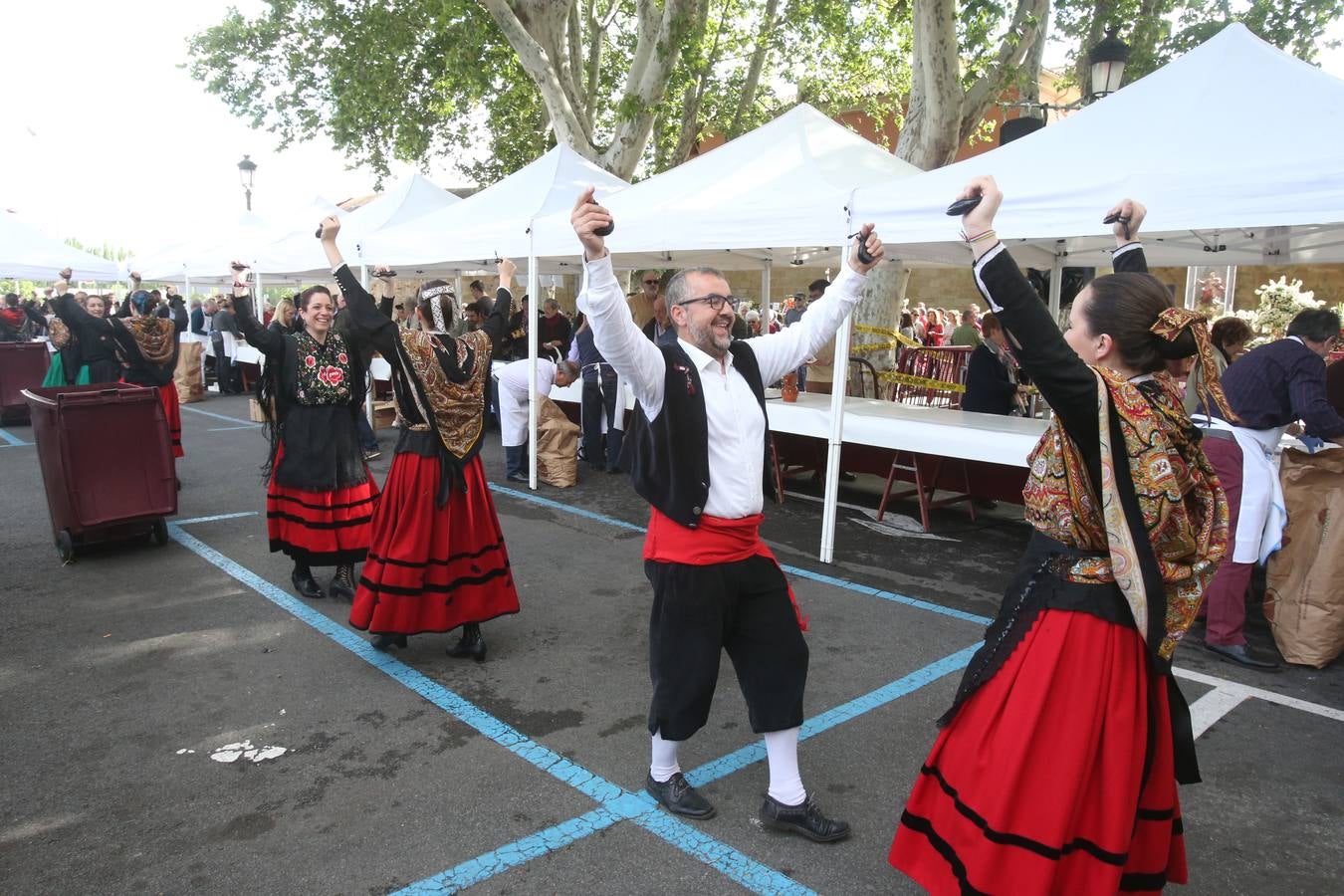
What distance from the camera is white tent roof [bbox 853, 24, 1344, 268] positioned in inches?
162

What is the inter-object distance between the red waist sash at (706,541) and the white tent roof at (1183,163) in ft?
10.00

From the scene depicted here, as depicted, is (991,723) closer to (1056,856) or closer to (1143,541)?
(1056,856)

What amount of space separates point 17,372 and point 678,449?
1368 cm

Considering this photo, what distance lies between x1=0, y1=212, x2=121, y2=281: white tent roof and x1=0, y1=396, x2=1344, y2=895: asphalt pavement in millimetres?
13158

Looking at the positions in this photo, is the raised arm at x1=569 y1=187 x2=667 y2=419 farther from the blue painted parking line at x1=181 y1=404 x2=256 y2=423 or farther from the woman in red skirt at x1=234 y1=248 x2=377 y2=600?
the blue painted parking line at x1=181 y1=404 x2=256 y2=423

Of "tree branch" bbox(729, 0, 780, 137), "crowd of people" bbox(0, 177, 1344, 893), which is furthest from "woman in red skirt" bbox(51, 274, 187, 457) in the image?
"tree branch" bbox(729, 0, 780, 137)

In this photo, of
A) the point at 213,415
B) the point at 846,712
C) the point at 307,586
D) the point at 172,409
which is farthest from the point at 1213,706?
the point at 213,415

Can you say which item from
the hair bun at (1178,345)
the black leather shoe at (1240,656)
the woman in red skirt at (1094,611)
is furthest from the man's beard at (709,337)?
the black leather shoe at (1240,656)

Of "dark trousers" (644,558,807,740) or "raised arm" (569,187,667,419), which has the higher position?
"raised arm" (569,187,667,419)

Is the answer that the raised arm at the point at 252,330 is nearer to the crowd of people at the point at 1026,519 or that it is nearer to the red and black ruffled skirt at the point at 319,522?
the crowd of people at the point at 1026,519

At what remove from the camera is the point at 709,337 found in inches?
107

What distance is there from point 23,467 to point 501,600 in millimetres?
7632

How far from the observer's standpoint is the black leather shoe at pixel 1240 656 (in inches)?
172

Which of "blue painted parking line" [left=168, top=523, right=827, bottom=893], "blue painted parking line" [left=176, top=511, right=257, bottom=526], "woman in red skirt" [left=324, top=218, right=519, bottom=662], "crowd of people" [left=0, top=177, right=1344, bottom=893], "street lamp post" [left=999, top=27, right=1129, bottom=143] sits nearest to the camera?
"crowd of people" [left=0, top=177, right=1344, bottom=893]
